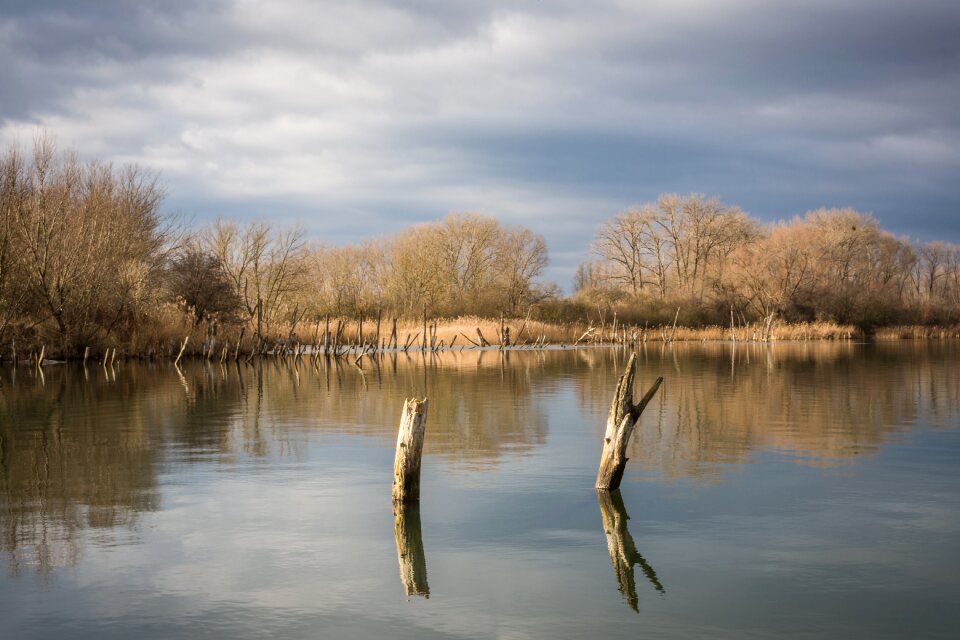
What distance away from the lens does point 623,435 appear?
12.5 metres

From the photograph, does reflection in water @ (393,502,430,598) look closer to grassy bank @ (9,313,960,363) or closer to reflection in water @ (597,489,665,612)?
reflection in water @ (597,489,665,612)

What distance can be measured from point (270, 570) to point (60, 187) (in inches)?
1676

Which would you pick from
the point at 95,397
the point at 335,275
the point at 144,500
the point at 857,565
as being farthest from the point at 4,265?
the point at 335,275

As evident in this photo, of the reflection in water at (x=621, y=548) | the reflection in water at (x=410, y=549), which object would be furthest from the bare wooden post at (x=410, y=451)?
the reflection in water at (x=621, y=548)

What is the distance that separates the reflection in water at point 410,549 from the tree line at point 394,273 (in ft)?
91.4

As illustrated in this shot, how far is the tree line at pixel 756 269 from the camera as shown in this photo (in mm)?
75062

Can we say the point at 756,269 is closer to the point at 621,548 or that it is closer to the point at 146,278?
the point at 146,278

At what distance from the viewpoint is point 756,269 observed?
74.6 metres

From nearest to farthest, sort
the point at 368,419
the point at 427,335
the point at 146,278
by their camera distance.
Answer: the point at 368,419
the point at 146,278
the point at 427,335

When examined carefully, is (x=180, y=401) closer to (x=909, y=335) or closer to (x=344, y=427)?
(x=344, y=427)

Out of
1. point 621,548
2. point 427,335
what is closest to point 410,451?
point 621,548

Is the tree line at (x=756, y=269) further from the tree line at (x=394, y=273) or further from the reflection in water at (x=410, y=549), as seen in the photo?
the reflection in water at (x=410, y=549)

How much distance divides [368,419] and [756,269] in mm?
→ 58059

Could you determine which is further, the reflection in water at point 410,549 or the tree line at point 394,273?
the tree line at point 394,273
